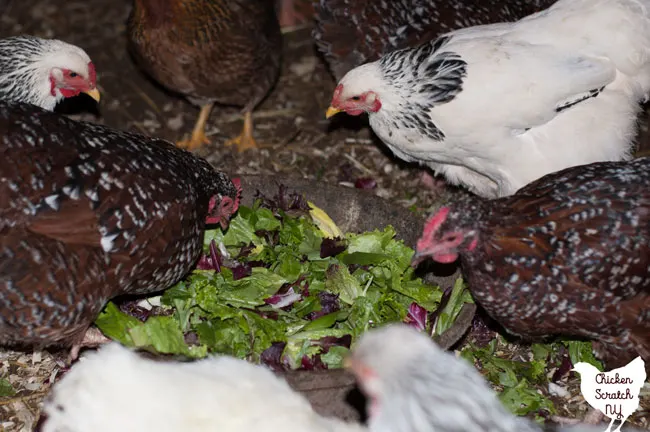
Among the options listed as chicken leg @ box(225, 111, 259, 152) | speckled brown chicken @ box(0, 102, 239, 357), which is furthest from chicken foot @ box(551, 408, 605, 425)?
chicken leg @ box(225, 111, 259, 152)

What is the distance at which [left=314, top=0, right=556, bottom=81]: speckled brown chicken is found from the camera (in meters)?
4.68

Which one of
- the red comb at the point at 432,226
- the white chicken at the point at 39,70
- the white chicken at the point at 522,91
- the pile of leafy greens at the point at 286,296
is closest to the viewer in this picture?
the red comb at the point at 432,226

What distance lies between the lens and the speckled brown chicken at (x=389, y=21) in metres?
4.68

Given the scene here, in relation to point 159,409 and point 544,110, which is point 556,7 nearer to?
point 544,110

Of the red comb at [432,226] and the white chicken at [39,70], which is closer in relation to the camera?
the red comb at [432,226]

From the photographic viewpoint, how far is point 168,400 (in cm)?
248

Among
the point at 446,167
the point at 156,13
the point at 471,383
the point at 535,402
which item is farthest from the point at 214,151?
the point at 471,383

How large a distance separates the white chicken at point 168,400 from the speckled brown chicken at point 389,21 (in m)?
2.71

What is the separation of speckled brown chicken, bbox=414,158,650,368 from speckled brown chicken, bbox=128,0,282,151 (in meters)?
2.14

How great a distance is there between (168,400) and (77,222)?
85 centimetres

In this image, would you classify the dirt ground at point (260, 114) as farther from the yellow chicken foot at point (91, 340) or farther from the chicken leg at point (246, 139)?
the yellow chicken foot at point (91, 340)

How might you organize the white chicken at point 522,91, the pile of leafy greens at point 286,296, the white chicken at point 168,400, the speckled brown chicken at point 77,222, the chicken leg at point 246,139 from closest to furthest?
the white chicken at point 168,400 < the speckled brown chicken at point 77,222 < the pile of leafy greens at point 286,296 < the white chicken at point 522,91 < the chicken leg at point 246,139

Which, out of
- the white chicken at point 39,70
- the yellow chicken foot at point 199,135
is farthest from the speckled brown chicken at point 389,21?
the white chicken at point 39,70

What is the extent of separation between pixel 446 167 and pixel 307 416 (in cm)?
218
